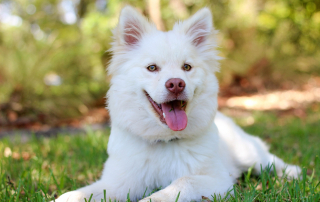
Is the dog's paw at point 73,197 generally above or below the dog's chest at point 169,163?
below

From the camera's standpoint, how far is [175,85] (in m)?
2.39

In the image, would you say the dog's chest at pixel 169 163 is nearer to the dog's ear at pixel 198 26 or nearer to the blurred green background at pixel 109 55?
the dog's ear at pixel 198 26

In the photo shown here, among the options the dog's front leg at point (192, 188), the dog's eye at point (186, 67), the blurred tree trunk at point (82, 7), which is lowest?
the dog's front leg at point (192, 188)

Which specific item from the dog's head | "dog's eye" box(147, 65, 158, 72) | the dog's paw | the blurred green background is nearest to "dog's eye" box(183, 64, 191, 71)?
the dog's head

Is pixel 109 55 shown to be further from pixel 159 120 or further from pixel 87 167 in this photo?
pixel 159 120

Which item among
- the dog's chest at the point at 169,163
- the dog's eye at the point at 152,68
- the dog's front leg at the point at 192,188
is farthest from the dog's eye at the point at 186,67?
the dog's front leg at the point at 192,188

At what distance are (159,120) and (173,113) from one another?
146 millimetres

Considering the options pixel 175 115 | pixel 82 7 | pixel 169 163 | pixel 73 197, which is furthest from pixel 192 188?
pixel 82 7

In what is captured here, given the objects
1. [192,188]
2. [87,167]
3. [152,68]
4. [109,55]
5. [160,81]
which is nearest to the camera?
[192,188]

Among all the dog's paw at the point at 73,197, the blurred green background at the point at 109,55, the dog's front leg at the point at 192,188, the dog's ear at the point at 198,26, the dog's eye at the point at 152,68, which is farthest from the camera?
the blurred green background at the point at 109,55

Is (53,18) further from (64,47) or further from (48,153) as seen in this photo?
(48,153)

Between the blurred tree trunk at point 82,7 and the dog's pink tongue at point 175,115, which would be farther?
the blurred tree trunk at point 82,7

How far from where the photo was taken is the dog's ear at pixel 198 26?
2.98 m

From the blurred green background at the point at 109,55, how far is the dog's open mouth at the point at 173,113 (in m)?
3.12
